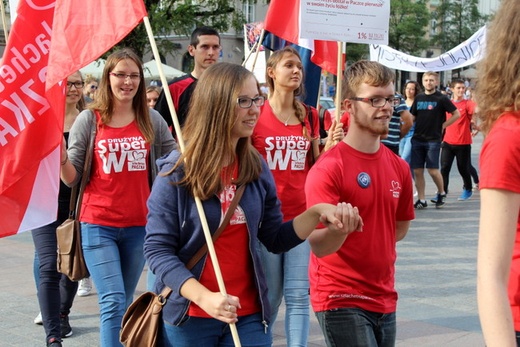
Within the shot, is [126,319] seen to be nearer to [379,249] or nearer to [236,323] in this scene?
[236,323]

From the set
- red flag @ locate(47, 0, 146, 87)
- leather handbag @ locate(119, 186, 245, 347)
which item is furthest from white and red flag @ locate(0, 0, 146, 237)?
leather handbag @ locate(119, 186, 245, 347)

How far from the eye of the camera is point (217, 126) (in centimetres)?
318

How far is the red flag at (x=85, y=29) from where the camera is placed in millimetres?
3986

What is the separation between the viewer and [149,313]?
3223 millimetres

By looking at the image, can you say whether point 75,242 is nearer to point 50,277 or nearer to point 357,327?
point 50,277

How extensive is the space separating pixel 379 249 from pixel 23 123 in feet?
5.71

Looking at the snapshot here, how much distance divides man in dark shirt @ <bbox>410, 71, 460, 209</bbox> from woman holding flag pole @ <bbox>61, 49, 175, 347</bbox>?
25.9ft

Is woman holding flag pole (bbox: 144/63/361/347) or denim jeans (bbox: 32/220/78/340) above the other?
woman holding flag pole (bbox: 144/63/361/347)

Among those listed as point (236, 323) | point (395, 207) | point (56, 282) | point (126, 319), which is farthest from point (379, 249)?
point (56, 282)

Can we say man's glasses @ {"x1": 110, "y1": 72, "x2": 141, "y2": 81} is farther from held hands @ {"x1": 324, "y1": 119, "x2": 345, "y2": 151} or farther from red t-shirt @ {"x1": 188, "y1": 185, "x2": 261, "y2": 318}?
red t-shirt @ {"x1": 188, "y1": 185, "x2": 261, "y2": 318}

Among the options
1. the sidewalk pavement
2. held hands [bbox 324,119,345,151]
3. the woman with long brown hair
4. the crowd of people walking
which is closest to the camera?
the woman with long brown hair

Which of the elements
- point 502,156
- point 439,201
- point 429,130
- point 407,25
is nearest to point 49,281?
point 502,156

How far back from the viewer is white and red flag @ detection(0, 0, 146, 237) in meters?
3.91

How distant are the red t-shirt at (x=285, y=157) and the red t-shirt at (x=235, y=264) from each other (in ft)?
5.57
